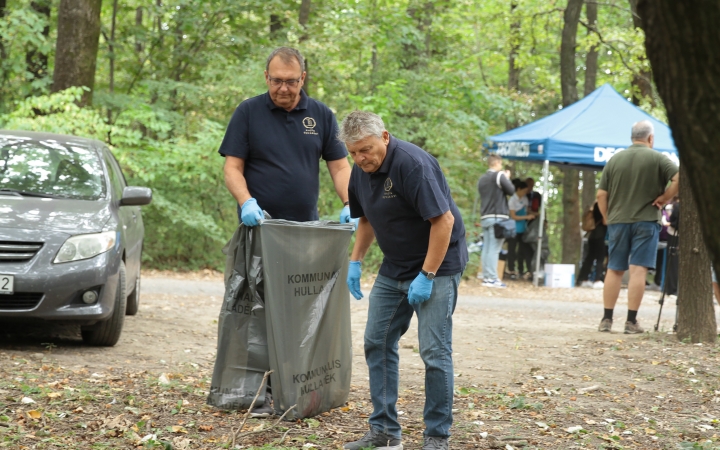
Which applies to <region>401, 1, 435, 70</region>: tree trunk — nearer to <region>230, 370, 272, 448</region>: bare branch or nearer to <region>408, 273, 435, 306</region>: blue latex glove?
<region>230, 370, 272, 448</region>: bare branch

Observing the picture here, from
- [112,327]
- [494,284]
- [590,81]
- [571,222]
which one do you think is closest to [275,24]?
[494,284]

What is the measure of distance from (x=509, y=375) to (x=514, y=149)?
9226mm

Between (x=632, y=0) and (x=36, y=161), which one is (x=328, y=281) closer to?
(x=36, y=161)

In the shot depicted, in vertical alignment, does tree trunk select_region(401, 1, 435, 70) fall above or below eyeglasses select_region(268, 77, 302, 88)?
above

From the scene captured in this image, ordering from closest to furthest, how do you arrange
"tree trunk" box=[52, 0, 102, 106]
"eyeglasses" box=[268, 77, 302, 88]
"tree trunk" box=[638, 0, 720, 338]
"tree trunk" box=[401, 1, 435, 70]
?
"tree trunk" box=[638, 0, 720, 338]
"eyeglasses" box=[268, 77, 302, 88]
"tree trunk" box=[52, 0, 102, 106]
"tree trunk" box=[401, 1, 435, 70]

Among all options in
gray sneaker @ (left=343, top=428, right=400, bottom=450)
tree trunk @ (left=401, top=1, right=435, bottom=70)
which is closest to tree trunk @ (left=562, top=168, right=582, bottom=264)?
tree trunk @ (left=401, top=1, right=435, bottom=70)

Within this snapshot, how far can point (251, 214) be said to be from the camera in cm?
441

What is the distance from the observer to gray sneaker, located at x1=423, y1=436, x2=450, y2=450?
3971mm

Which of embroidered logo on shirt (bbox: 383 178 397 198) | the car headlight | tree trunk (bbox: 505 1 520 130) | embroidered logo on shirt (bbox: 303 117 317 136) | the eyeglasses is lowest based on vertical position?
the car headlight

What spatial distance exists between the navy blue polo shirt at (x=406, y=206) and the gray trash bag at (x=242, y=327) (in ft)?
2.53

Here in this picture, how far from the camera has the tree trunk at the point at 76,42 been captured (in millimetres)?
11562

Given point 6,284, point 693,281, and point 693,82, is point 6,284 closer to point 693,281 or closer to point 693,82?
point 693,82

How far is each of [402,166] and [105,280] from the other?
3123 millimetres

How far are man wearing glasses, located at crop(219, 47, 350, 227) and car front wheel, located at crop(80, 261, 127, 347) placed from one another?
2.16m
